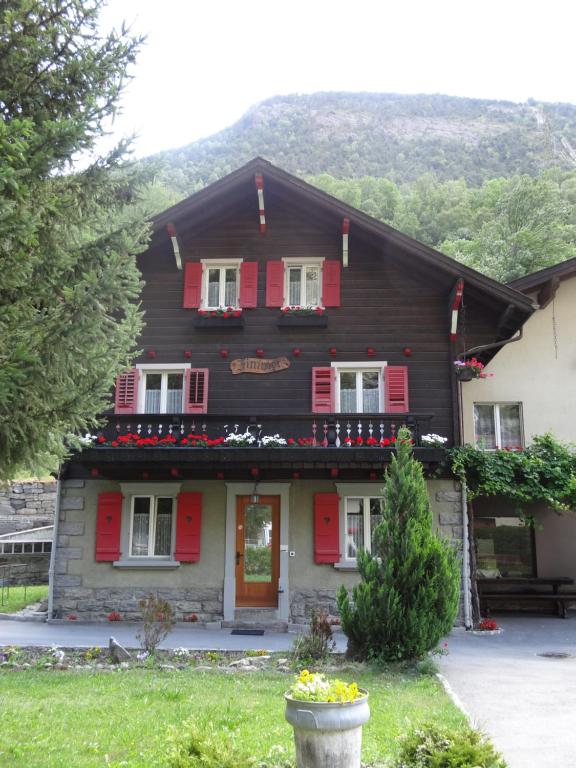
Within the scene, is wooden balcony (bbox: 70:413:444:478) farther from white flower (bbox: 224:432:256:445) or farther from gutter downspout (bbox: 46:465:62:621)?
gutter downspout (bbox: 46:465:62:621)

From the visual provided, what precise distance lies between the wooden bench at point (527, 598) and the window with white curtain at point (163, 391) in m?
8.53

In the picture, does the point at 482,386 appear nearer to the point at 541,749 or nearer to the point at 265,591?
the point at 265,591

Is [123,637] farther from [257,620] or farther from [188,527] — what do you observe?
[257,620]

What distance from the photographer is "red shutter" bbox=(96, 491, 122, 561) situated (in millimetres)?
14969

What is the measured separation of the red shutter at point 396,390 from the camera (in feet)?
50.3

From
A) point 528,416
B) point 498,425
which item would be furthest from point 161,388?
point 528,416

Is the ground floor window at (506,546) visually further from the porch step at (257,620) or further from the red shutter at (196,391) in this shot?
the red shutter at (196,391)

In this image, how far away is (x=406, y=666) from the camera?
987 cm

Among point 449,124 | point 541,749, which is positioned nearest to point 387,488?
point 541,749

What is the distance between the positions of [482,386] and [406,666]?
33.0 ft

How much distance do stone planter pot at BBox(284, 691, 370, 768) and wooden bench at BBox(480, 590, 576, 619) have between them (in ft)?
42.1

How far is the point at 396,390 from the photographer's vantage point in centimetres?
1541

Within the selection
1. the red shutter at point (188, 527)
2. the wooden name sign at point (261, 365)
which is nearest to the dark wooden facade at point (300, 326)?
the wooden name sign at point (261, 365)

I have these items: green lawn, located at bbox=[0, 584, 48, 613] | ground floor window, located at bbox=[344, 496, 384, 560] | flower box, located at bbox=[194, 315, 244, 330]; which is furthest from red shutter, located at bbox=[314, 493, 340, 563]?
green lawn, located at bbox=[0, 584, 48, 613]
